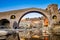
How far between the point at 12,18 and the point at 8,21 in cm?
104

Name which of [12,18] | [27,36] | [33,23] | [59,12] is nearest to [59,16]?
[59,12]

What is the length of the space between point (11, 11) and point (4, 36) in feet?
59.3

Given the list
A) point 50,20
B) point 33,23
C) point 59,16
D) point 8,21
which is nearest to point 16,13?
point 8,21

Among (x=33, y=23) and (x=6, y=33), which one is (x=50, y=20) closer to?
(x=33, y=23)

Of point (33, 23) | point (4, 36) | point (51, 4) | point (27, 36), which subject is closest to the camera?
point (4, 36)

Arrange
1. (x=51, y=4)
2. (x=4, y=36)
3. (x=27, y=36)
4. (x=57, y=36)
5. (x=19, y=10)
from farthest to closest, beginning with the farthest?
(x=51, y=4) < (x=19, y=10) < (x=27, y=36) < (x=57, y=36) < (x=4, y=36)

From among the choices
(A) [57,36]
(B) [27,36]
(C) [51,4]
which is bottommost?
(B) [27,36]

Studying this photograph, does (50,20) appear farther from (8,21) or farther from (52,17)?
(8,21)

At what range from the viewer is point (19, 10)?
65.2ft

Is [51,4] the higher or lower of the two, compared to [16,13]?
higher

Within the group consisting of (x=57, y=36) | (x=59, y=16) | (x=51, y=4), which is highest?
(x=51, y=4)

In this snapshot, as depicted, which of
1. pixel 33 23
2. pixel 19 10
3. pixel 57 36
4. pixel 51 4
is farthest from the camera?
pixel 33 23

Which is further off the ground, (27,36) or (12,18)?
(12,18)

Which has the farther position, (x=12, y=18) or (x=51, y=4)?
(x=51, y=4)
